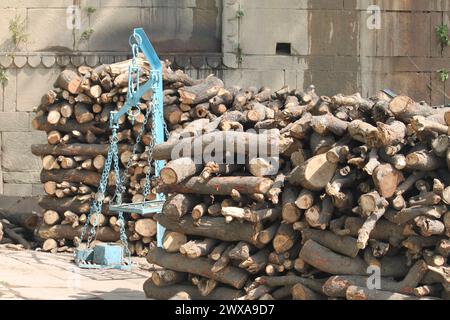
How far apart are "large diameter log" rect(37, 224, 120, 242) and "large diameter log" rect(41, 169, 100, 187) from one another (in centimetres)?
64

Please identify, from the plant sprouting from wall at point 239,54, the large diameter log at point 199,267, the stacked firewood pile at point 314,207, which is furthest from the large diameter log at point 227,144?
the plant sprouting from wall at point 239,54

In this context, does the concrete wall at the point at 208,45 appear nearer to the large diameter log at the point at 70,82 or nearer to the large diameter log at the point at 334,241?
the large diameter log at the point at 70,82

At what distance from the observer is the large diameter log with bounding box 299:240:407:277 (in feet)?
21.7

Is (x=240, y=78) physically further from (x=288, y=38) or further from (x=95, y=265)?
(x=95, y=265)

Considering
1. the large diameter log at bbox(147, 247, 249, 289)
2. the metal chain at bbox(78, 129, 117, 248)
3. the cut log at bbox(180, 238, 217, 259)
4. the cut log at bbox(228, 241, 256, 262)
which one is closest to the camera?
the cut log at bbox(228, 241, 256, 262)

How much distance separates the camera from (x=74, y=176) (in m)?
11.8

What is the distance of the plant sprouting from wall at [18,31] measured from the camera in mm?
14879

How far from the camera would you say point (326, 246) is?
6863mm

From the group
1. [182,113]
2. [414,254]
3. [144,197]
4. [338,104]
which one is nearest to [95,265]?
[144,197]

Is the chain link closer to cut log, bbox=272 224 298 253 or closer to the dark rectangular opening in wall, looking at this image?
cut log, bbox=272 224 298 253

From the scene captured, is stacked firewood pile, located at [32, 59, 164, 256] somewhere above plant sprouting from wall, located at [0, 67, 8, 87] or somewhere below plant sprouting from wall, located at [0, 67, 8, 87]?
below

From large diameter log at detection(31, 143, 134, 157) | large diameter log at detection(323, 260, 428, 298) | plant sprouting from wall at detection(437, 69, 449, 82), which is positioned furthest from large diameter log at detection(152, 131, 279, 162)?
plant sprouting from wall at detection(437, 69, 449, 82)

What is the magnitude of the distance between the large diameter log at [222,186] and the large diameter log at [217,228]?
9.7 inches

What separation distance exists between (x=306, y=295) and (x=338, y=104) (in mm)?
1980
